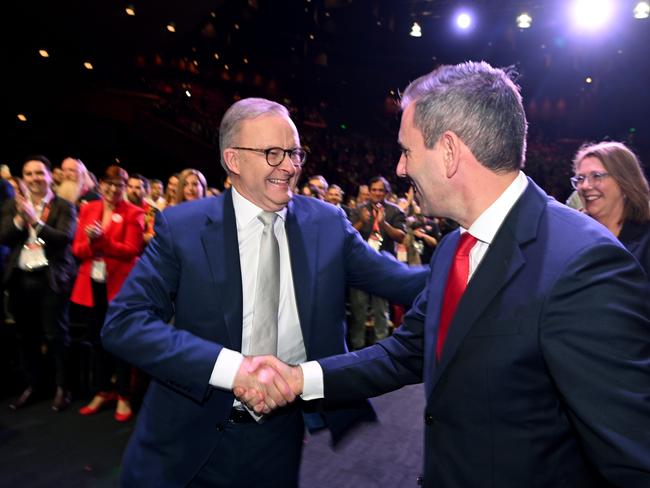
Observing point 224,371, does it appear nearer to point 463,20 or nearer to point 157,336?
point 157,336

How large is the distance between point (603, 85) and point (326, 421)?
2528cm

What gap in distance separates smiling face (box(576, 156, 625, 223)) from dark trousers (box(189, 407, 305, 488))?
221 centimetres

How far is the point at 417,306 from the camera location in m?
1.64

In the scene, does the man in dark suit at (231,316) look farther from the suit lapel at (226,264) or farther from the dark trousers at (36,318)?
the dark trousers at (36,318)

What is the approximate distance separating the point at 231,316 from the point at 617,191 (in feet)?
7.94

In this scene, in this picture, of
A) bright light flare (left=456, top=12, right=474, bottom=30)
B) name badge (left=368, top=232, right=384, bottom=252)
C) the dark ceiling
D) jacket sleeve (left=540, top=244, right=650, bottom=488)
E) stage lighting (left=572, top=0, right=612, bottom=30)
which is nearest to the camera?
jacket sleeve (left=540, top=244, right=650, bottom=488)

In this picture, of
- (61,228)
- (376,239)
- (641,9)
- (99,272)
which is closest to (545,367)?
(99,272)

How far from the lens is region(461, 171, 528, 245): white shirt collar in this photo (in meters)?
1.26

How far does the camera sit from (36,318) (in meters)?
4.29

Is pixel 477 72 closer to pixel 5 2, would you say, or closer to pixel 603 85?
pixel 5 2

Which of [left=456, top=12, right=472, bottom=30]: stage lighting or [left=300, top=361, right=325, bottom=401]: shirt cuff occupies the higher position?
[left=456, top=12, right=472, bottom=30]: stage lighting

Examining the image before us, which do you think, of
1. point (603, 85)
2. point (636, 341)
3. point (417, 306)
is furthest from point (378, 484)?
point (603, 85)

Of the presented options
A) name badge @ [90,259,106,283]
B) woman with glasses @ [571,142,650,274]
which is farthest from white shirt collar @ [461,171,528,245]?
name badge @ [90,259,106,283]

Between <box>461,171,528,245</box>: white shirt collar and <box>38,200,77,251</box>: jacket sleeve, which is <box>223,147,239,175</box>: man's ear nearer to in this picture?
<box>461,171,528,245</box>: white shirt collar
